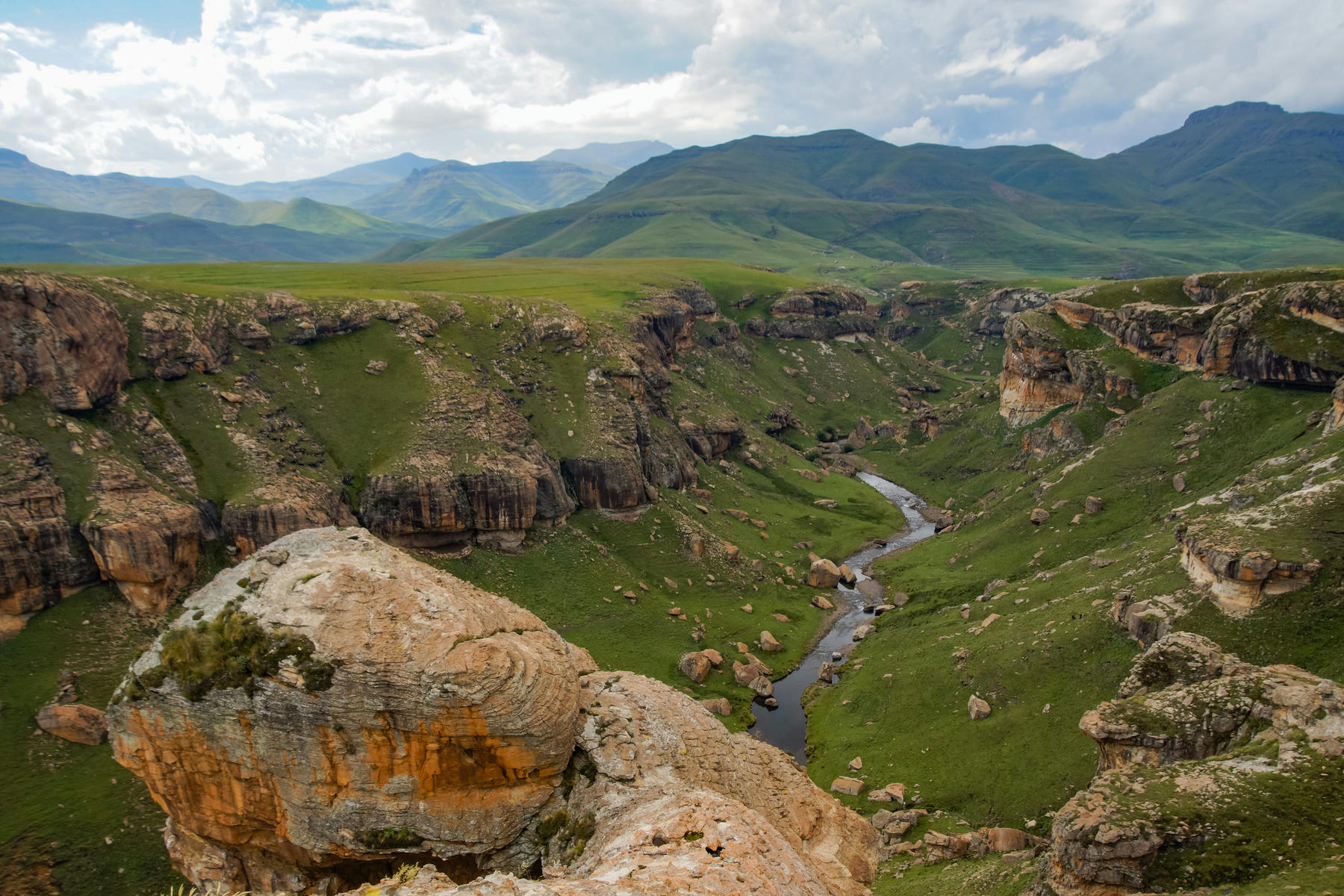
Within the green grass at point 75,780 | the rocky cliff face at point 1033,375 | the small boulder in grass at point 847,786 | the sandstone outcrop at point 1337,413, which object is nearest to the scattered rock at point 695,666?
the small boulder in grass at point 847,786

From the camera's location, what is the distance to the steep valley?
94.1ft

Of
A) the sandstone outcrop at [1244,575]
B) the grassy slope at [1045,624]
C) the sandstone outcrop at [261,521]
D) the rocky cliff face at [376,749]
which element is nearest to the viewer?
the rocky cliff face at [376,749]

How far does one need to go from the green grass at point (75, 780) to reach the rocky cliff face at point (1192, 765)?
50037 millimetres

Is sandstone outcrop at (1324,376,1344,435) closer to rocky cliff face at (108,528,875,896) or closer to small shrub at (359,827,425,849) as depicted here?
rocky cliff face at (108,528,875,896)

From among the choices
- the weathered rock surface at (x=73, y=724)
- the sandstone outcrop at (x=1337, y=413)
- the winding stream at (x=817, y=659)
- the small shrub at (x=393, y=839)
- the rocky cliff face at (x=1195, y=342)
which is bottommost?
the winding stream at (x=817, y=659)

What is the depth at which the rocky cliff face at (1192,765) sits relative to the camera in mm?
29922

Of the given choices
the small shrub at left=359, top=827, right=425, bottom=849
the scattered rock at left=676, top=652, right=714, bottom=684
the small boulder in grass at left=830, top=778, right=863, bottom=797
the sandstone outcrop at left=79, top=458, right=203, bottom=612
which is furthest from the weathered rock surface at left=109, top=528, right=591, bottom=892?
the scattered rock at left=676, top=652, right=714, bottom=684

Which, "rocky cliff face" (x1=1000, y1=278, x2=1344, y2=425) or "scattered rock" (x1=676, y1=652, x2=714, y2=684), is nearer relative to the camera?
"scattered rock" (x1=676, y1=652, x2=714, y2=684)

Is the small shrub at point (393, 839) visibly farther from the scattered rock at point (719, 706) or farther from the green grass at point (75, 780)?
the scattered rock at point (719, 706)

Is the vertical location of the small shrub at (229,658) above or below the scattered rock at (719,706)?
above

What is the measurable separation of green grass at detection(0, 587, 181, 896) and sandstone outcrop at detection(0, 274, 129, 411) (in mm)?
20296

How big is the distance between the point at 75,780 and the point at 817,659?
2597 inches

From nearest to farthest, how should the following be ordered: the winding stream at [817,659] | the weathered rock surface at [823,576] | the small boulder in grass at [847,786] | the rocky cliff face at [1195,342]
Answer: the small boulder in grass at [847,786] < the winding stream at [817,659] < the rocky cliff face at [1195,342] < the weathered rock surface at [823,576]

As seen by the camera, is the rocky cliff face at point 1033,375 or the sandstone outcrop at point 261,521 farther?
the rocky cliff face at point 1033,375
